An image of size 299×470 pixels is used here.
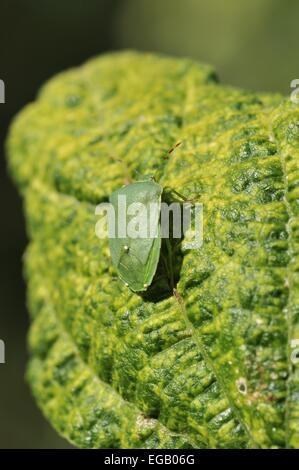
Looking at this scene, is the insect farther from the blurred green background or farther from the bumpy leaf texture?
the blurred green background

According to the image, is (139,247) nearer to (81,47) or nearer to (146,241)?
(146,241)

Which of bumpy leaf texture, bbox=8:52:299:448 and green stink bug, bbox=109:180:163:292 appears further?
green stink bug, bbox=109:180:163:292

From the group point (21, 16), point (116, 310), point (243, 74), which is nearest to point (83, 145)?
point (116, 310)

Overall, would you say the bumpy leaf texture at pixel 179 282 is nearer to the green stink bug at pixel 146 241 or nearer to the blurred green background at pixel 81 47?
the green stink bug at pixel 146 241

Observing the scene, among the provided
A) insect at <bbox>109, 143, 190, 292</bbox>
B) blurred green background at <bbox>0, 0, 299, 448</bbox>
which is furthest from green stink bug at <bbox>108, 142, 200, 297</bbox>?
blurred green background at <bbox>0, 0, 299, 448</bbox>

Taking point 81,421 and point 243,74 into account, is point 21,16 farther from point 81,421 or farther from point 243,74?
point 81,421
